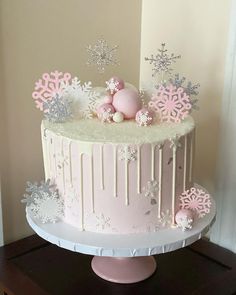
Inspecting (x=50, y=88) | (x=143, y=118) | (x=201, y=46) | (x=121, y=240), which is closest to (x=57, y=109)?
(x=50, y=88)

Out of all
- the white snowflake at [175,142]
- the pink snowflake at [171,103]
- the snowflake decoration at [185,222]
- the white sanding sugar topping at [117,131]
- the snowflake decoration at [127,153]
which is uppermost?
the pink snowflake at [171,103]

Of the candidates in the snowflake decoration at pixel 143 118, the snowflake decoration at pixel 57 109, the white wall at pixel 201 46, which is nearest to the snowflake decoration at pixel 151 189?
the snowflake decoration at pixel 143 118

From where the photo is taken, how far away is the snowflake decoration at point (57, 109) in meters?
1.01

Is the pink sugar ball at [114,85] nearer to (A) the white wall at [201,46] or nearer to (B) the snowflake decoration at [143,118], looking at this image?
(B) the snowflake decoration at [143,118]

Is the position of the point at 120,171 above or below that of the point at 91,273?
above

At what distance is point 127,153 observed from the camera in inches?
36.0

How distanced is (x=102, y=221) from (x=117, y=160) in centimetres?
13

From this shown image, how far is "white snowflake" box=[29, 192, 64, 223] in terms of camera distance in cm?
101

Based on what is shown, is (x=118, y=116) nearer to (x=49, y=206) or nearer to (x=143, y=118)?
(x=143, y=118)

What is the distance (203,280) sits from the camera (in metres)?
1.11

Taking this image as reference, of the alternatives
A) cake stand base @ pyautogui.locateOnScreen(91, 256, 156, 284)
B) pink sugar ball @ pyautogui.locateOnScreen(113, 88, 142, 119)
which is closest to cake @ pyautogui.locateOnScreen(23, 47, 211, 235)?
pink sugar ball @ pyautogui.locateOnScreen(113, 88, 142, 119)

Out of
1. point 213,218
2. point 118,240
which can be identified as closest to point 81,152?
point 118,240

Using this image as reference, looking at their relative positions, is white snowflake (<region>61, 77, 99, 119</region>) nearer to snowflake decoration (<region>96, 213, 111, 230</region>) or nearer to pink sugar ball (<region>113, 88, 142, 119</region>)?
pink sugar ball (<region>113, 88, 142, 119</region>)

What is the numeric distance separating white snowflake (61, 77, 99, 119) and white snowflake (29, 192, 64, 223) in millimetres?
185
